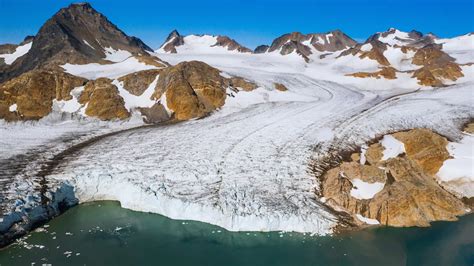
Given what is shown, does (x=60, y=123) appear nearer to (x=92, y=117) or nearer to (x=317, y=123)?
(x=92, y=117)

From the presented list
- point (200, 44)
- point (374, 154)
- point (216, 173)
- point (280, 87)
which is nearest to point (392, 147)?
point (374, 154)

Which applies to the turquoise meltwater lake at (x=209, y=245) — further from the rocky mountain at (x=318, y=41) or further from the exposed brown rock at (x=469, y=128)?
the rocky mountain at (x=318, y=41)

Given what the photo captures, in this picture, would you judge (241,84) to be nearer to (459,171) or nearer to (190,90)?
(190,90)

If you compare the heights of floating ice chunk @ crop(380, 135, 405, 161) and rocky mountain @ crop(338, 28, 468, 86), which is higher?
rocky mountain @ crop(338, 28, 468, 86)

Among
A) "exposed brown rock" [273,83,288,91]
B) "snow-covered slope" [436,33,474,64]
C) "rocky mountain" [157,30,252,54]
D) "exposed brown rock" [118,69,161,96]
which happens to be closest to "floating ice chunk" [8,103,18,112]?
"exposed brown rock" [118,69,161,96]

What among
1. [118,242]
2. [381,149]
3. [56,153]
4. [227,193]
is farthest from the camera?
[381,149]

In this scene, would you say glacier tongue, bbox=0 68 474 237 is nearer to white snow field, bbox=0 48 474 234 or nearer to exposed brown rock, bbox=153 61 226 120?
white snow field, bbox=0 48 474 234

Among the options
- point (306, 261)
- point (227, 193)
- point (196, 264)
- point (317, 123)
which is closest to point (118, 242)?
point (196, 264)
